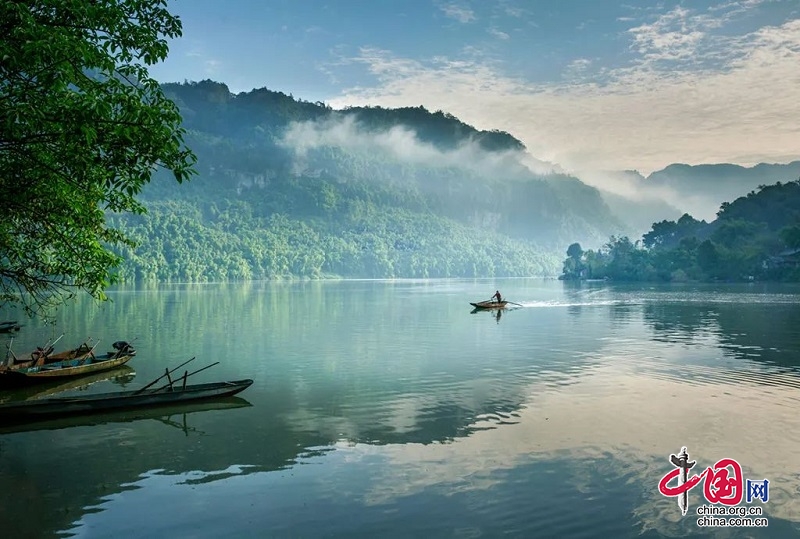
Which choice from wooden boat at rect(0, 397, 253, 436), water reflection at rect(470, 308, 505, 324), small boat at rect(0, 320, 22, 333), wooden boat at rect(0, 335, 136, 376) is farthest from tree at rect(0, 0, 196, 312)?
water reflection at rect(470, 308, 505, 324)

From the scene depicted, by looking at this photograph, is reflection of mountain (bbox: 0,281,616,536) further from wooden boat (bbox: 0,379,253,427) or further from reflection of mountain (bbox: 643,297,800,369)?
reflection of mountain (bbox: 643,297,800,369)

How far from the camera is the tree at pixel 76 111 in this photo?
38.5 ft

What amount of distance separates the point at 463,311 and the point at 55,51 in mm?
67732

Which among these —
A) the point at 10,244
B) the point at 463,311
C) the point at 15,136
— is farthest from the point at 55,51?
the point at 463,311

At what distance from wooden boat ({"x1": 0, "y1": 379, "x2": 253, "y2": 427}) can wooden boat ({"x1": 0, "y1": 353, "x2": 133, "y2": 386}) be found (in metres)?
6.98

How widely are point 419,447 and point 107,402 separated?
1184 cm

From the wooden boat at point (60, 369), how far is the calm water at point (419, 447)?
73cm

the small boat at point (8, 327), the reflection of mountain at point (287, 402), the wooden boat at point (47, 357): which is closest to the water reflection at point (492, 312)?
the reflection of mountain at point (287, 402)

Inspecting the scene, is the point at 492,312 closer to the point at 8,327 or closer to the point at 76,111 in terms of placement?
the point at 8,327

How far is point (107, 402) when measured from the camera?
21781 mm

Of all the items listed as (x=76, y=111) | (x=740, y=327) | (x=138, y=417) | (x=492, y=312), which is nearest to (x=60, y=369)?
(x=138, y=417)

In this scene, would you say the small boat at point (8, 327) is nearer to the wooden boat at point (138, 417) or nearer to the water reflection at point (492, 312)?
the wooden boat at point (138, 417)

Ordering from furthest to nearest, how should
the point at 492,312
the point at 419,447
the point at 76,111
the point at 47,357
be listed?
the point at 492,312, the point at 47,357, the point at 419,447, the point at 76,111

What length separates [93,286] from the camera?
59.2 feet
